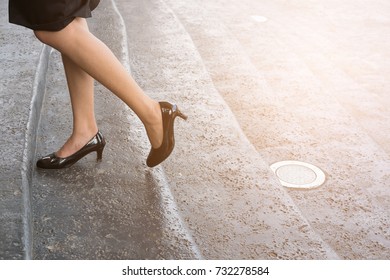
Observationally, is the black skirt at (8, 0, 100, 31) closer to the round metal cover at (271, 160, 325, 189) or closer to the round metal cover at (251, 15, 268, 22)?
the round metal cover at (271, 160, 325, 189)

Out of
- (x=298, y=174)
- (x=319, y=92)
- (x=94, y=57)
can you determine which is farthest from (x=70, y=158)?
(x=319, y=92)

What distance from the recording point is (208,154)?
9.23ft

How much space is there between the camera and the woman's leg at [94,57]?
2.02 m

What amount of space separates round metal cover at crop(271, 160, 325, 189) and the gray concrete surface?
0.06 metres

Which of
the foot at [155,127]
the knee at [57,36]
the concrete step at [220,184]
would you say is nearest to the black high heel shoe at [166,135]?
the foot at [155,127]

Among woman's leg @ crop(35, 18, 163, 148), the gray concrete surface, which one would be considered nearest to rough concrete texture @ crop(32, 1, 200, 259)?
the gray concrete surface

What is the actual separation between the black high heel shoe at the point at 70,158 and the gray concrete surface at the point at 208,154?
0.05 metres

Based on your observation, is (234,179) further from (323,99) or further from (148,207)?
(323,99)

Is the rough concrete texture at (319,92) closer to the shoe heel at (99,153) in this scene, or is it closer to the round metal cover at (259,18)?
the round metal cover at (259,18)

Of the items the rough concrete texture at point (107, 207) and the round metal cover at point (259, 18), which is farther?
the round metal cover at point (259, 18)

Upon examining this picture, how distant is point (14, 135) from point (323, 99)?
7.34 ft

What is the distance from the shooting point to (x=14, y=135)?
2418 mm

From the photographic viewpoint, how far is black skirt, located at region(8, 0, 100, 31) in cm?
193

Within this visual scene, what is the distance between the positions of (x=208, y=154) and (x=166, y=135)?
45cm
